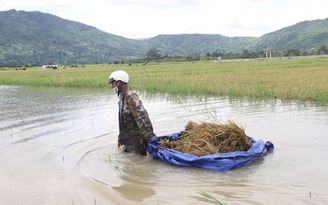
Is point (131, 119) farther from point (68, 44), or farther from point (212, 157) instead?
point (68, 44)

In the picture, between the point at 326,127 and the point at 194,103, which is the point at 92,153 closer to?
the point at 326,127

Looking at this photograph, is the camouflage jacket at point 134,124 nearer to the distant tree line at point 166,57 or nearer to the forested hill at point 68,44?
the distant tree line at point 166,57

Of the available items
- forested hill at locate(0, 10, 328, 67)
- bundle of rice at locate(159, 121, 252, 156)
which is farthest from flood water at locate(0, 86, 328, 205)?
forested hill at locate(0, 10, 328, 67)

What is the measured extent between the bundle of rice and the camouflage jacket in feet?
1.63

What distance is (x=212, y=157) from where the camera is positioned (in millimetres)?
5383

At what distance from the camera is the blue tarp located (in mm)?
5336

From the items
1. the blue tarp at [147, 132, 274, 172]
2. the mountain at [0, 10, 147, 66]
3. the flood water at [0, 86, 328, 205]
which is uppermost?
the mountain at [0, 10, 147, 66]

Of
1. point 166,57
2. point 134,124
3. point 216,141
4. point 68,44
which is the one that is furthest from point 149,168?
point 68,44

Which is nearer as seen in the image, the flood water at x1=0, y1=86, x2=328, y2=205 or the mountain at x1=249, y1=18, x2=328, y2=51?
the flood water at x1=0, y1=86, x2=328, y2=205

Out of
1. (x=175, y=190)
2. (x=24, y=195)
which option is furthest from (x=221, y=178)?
(x=24, y=195)

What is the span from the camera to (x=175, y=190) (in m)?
4.75

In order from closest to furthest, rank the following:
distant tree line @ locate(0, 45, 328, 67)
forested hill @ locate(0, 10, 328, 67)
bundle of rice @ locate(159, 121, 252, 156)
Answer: bundle of rice @ locate(159, 121, 252, 156) → distant tree line @ locate(0, 45, 328, 67) → forested hill @ locate(0, 10, 328, 67)

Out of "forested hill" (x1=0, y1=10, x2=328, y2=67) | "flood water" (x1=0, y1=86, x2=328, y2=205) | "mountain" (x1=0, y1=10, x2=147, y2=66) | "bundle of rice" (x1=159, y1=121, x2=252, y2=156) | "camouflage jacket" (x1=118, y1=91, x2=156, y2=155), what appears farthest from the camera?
"mountain" (x1=0, y1=10, x2=147, y2=66)

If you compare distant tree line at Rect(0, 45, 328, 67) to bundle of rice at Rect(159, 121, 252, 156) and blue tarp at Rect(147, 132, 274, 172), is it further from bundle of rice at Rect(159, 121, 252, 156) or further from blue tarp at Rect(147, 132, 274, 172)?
blue tarp at Rect(147, 132, 274, 172)
